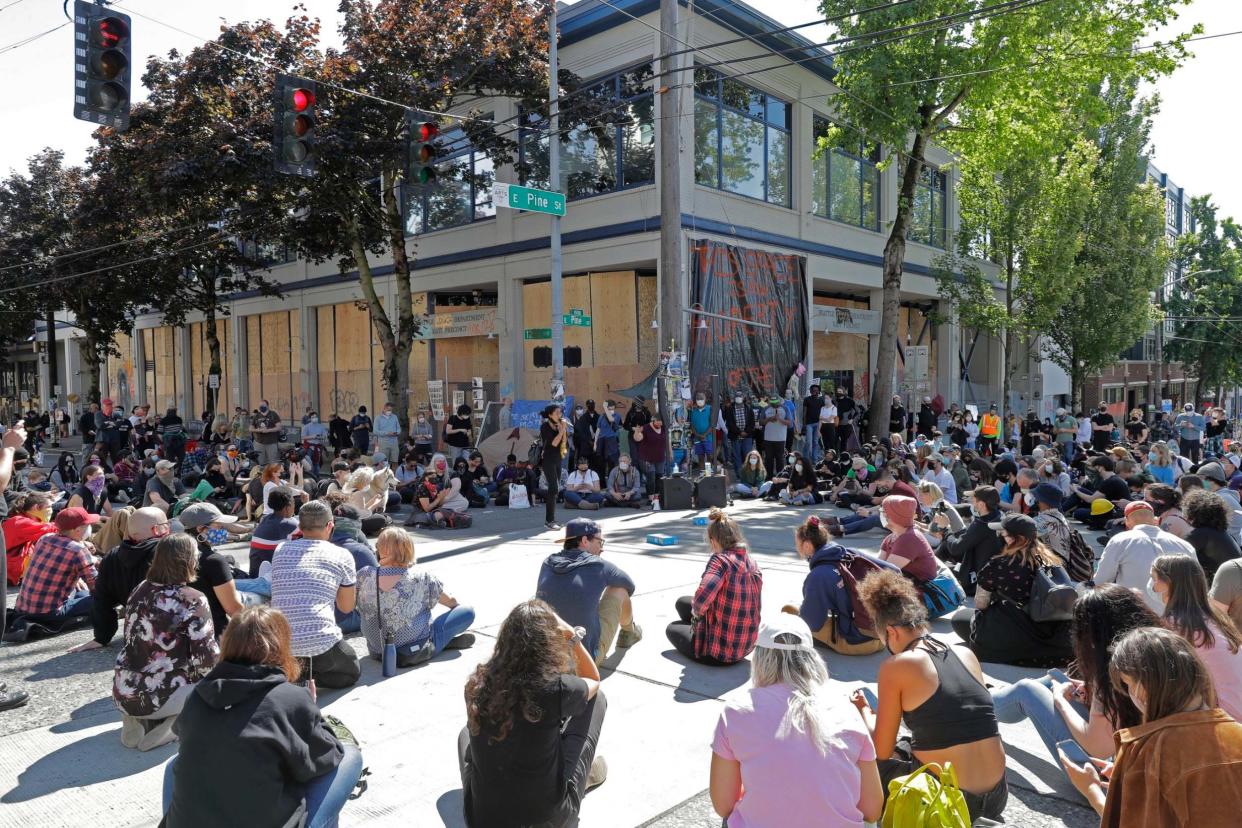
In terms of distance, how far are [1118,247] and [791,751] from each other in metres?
32.2

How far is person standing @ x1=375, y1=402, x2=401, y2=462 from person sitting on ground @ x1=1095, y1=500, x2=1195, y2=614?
1688cm

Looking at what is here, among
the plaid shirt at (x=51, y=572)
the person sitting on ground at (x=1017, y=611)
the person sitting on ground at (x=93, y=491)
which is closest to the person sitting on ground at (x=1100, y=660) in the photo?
the person sitting on ground at (x=1017, y=611)

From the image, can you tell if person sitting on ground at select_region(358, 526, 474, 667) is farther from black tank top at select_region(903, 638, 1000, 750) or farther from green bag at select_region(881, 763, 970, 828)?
green bag at select_region(881, 763, 970, 828)

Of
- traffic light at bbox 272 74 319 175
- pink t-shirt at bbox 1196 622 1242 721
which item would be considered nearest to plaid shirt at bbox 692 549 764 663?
pink t-shirt at bbox 1196 622 1242 721

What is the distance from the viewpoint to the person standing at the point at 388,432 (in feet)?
67.3

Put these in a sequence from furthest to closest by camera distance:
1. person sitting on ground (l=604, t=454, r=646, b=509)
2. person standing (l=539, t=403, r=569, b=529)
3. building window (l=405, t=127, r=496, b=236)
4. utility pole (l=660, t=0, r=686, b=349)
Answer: building window (l=405, t=127, r=496, b=236) → utility pole (l=660, t=0, r=686, b=349) → person sitting on ground (l=604, t=454, r=646, b=509) → person standing (l=539, t=403, r=569, b=529)

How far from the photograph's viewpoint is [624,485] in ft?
51.2

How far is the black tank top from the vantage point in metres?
3.55

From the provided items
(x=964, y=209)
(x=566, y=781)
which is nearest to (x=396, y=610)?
(x=566, y=781)

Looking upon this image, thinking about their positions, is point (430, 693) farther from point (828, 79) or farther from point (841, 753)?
point (828, 79)

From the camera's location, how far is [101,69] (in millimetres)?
8203

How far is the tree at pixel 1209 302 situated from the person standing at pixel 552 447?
42.5 m

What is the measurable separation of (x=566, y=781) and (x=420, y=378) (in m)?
23.9

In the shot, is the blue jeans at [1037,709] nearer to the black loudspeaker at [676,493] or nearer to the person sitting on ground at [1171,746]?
the person sitting on ground at [1171,746]
